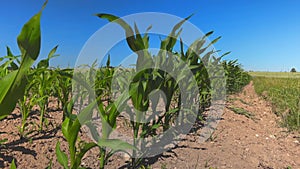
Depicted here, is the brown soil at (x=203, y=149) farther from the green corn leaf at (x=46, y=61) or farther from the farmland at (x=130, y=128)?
the green corn leaf at (x=46, y=61)

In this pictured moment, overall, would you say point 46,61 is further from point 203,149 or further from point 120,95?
point 203,149

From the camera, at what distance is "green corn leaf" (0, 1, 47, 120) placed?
0.47m

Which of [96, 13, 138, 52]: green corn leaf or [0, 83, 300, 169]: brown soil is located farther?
[0, 83, 300, 169]: brown soil

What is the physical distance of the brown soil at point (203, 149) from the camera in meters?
1.38

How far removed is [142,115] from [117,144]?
0.52 meters

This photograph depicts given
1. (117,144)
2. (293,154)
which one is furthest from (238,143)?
(117,144)

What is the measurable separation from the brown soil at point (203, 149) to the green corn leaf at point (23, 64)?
87cm

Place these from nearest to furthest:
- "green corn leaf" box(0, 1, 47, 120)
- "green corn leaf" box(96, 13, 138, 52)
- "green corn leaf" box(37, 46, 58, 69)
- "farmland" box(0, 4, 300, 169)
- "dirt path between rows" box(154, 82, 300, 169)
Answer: "green corn leaf" box(0, 1, 47, 120), "farmland" box(0, 4, 300, 169), "green corn leaf" box(96, 13, 138, 52), "dirt path between rows" box(154, 82, 300, 169), "green corn leaf" box(37, 46, 58, 69)

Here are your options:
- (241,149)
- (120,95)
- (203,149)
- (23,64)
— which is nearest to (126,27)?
(120,95)

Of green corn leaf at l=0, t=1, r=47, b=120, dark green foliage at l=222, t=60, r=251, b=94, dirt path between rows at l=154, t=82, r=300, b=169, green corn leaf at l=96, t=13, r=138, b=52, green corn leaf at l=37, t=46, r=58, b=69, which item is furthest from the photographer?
dark green foliage at l=222, t=60, r=251, b=94

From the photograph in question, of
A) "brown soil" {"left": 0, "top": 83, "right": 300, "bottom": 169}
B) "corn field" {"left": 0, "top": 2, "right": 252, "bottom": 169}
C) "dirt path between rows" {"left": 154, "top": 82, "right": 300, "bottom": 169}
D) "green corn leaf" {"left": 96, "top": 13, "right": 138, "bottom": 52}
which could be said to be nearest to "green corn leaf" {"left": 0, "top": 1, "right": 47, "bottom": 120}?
"corn field" {"left": 0, "top": 2, "right": 252, "bottom": 169}

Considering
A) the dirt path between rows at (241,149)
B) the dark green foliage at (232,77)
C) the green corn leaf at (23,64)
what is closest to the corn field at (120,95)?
the green corn leaf at (23,64)

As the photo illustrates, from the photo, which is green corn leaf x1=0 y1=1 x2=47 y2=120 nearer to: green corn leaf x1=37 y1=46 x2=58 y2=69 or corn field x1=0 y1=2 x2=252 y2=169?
corn field x1=0 y1=2 x2=252 y2=169

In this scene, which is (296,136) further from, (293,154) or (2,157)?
(2,157)
